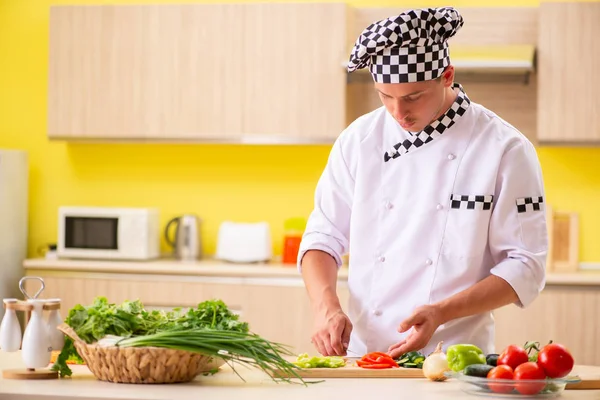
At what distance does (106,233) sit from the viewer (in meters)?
4.88

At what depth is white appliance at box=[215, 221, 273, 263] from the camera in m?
4.82

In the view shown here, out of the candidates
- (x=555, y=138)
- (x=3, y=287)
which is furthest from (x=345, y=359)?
(x=3, y=287)

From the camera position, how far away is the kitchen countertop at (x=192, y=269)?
4.43m

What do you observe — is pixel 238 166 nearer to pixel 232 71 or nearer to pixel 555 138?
pixel 232 71

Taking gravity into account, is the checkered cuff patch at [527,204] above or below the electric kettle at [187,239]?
above

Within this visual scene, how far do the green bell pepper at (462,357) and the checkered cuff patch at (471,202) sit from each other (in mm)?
568

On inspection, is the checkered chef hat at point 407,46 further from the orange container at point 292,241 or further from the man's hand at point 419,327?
the orange container at point 292,241

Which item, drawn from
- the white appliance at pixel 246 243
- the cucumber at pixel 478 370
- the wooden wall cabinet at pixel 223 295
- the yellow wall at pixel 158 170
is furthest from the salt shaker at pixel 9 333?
the yellow wall at pixel 158 170

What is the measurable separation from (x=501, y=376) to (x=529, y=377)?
55mm

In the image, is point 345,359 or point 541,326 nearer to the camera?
point 345,359

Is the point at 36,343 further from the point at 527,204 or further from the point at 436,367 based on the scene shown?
the point at 527,204

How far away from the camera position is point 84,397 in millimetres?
1863

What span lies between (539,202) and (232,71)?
2.58m

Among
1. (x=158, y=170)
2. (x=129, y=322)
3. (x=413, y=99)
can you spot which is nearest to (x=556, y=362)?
(x=413, y=99)
